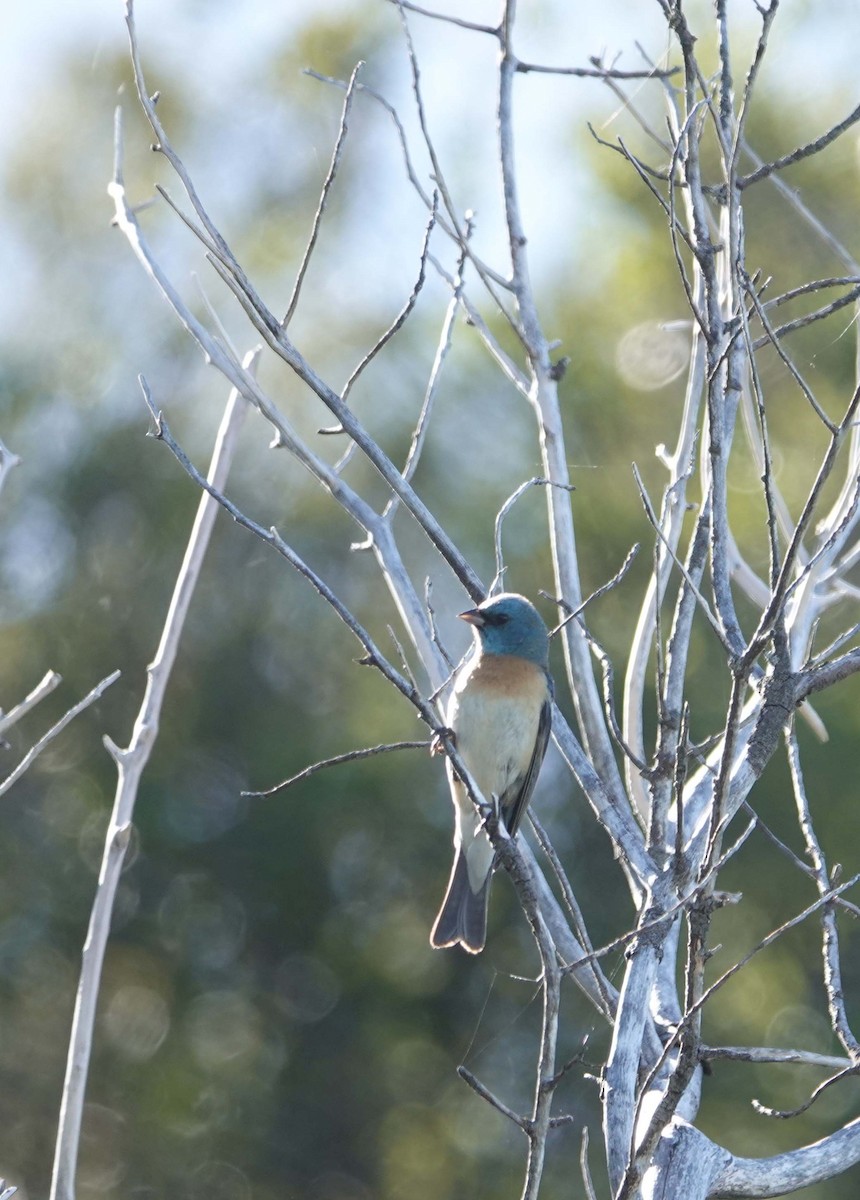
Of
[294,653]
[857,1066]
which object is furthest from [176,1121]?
[857,1066]

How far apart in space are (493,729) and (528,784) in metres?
0.19

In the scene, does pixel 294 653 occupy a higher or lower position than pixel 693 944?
higher

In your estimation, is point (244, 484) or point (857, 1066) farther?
point (244, 484)

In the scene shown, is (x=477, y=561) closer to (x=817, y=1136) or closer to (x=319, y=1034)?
(x=319, y=1034)

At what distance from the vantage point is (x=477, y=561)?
7.41 metres

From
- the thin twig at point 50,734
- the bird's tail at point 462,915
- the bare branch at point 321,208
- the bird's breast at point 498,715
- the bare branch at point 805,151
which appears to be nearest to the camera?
the thin twig at point 50,734

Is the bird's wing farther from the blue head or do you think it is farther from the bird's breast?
the blue head

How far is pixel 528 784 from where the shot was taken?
11.7 feet

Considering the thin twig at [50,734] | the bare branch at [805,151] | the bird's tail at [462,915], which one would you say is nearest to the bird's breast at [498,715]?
the bird's tail at [462,915]

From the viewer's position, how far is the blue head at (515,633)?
3529 mm

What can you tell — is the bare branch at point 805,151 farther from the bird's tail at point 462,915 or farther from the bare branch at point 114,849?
the bird's tail at point 462,915

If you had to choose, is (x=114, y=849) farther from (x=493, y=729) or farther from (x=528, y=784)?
(x=528, y=784)

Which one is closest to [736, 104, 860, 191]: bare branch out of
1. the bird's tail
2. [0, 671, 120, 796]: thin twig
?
[0, 671, 120, 796]: thin twig

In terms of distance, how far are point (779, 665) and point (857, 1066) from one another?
63 cm
